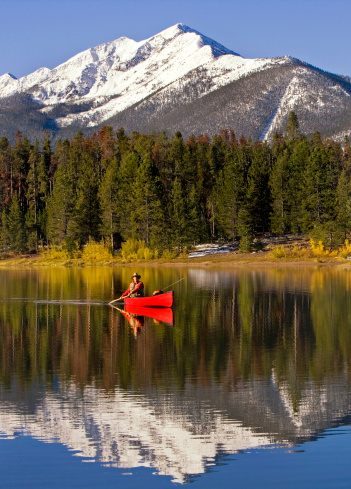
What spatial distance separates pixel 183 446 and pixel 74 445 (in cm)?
221

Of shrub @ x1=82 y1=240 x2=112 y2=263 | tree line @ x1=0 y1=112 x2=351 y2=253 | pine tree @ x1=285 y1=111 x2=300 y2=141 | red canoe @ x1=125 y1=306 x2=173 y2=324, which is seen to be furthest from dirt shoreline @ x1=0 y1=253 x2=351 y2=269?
pine tree @ x1=285 y1=111 x2=300 y2=141

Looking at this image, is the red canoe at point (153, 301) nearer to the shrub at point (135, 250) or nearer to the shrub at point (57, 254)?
the shrub at point (135, 250)

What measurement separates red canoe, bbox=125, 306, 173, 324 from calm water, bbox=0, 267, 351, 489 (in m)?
0.22

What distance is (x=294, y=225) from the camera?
3625 inches

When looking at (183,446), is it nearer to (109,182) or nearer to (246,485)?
(246,485)

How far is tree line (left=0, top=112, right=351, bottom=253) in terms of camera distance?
87812mm

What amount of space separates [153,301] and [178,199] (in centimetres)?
5192

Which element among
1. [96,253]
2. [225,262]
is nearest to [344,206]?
[225,262]

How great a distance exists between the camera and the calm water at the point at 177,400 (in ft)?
42.1

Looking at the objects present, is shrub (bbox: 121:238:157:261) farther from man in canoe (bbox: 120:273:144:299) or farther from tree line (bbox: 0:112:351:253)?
man in canoe (bbox: 120:273:144:299)

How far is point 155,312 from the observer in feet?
119

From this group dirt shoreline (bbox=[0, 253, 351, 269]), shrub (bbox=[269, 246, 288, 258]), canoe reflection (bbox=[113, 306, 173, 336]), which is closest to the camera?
canoe reflection (bbox=[113, 306, 173, 336])

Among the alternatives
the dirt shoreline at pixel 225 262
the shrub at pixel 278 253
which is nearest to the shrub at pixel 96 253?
the dirt shoreline at pixel 225 262

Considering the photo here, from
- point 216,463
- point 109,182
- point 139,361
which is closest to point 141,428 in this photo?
point 216,463
